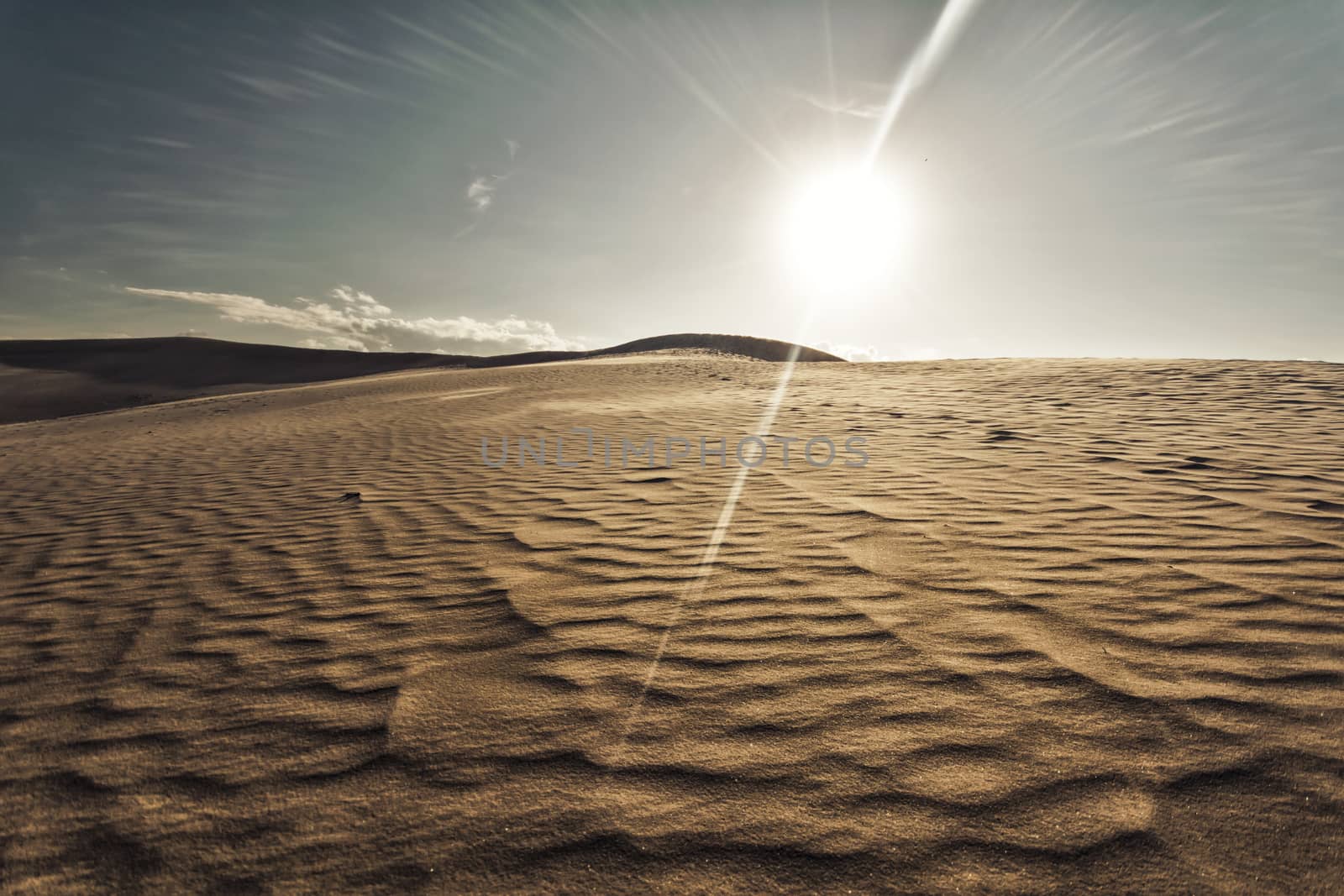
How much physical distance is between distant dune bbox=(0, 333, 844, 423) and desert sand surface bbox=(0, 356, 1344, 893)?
26.9 meters

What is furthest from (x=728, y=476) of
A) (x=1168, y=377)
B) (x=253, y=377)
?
(x=253, y=377)

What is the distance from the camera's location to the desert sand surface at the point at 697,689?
1.42 meters

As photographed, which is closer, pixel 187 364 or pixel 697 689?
pixel 697 689

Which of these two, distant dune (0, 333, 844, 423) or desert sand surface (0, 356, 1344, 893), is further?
distant dune (0, 333, 844, 423)

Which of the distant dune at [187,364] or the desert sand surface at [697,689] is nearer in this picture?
the desert sand surface at [697,689]

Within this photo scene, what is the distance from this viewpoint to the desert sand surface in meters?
1.42

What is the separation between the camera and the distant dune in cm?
→ 2850

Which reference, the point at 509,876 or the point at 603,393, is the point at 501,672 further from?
the point at 603,393

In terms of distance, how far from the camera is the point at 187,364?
3862cm

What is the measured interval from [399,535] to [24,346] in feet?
201

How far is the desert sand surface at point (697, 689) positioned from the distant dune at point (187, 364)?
88.4 feet

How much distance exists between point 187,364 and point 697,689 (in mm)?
49546

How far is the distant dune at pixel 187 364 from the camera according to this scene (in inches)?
1122

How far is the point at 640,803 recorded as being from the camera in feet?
5.05
